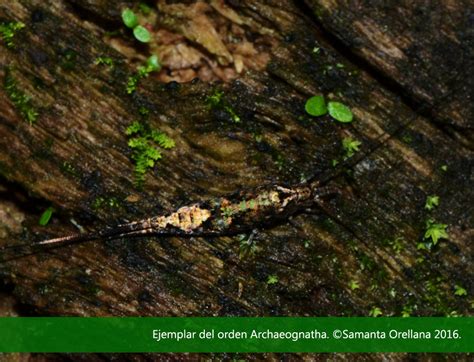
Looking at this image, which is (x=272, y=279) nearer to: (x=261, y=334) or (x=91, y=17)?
(x=261, y=334)

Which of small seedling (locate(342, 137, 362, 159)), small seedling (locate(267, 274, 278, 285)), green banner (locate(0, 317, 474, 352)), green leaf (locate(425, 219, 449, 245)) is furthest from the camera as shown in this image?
small seedling (locate(342, 137, 362, 159))

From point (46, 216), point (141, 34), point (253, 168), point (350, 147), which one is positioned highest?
point (141, 34)

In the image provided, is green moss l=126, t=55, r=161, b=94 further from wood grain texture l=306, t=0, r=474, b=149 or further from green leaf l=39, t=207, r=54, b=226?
wood grain texture l=306, t=0, r=474, b=149

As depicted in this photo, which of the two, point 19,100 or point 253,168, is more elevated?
point 19,100

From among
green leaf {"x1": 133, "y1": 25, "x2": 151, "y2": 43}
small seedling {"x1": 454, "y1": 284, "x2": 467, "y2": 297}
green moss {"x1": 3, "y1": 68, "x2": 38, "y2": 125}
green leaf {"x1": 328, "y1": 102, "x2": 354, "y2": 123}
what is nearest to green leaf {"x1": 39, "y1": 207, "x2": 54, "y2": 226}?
green moss {"x1": 3, "y1": 68, "x2": 38, "y2": 125}

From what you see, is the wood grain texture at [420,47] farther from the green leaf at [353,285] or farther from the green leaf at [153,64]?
the green leaf at [353,285]

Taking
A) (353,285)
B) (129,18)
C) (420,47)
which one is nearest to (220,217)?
(353,285)

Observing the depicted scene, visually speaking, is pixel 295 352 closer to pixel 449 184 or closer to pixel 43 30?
pixel 449 184
